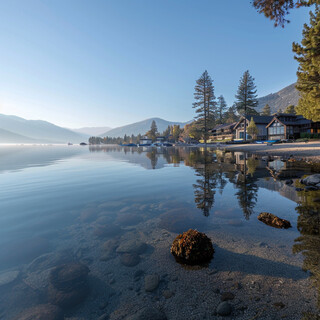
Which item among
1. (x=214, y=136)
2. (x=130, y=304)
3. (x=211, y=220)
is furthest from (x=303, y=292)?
(x=214, y=136)

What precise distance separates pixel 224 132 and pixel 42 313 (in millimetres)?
81602

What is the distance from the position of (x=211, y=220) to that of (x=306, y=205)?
3542mm

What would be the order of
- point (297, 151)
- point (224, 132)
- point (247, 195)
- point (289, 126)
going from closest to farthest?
point (247, 195) < point (297, 151) < point (289, 126) < point (224, 132)

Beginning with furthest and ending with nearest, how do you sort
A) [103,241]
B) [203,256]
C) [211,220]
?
[211,220] < [103,241] < [203,256]

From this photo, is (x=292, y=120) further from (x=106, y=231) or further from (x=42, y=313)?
(x=42, y=313)

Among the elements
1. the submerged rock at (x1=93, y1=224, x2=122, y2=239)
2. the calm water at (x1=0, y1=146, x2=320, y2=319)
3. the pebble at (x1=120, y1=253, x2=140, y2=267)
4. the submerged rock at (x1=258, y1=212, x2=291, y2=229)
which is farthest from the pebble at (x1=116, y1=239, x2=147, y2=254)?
the submerged rock at (x1=258, y1=212, x2=291, y2=229)

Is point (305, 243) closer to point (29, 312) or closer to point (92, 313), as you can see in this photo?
point (92, 313)

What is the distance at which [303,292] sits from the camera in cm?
261

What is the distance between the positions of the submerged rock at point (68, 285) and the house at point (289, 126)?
2298 inches

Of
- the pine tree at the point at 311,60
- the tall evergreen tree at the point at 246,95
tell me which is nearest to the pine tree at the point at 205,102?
the tall evergreen tree at the point at 246,95

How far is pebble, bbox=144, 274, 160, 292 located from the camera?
2950mm

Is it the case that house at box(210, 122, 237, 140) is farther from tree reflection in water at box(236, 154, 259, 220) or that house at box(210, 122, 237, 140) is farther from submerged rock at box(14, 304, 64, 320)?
submerged rock at box(14, 304, 64, 320)

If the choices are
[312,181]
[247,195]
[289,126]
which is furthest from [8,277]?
[289,126]

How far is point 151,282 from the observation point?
3064 millimetres
